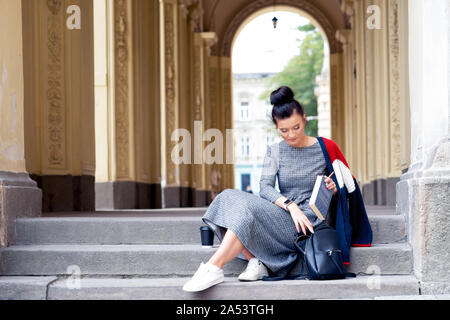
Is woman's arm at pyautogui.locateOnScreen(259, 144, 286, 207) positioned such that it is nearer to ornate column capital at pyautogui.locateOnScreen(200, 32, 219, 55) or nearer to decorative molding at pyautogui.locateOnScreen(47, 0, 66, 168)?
decorative molding at pyautogui.locateOnScreen(47, 0, 66, 168)

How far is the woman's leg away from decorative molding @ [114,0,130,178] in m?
5.92

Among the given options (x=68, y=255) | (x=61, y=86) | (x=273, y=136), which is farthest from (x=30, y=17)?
(x=273, y=136)

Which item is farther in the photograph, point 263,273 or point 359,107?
point 359,107

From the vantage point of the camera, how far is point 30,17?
727 cm

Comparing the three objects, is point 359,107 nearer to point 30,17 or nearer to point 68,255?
point 30,17

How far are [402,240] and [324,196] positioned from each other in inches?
35.6

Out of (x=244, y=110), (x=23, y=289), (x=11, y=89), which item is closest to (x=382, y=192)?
(x=11, y=89)

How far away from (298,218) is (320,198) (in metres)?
0.21

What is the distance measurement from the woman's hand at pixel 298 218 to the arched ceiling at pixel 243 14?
1541 cm

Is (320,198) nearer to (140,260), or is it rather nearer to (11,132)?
(140,260)

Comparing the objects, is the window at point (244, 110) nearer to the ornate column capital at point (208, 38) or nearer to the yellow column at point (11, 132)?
the ornate column capital at point (208, 38)

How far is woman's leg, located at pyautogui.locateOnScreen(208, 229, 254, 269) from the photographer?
414cm

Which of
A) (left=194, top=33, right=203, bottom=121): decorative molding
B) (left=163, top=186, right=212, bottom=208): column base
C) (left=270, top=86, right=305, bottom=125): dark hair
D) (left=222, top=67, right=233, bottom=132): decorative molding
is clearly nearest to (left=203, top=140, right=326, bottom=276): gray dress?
(left=270, top=86, right=305, bottom=125): dark hair
